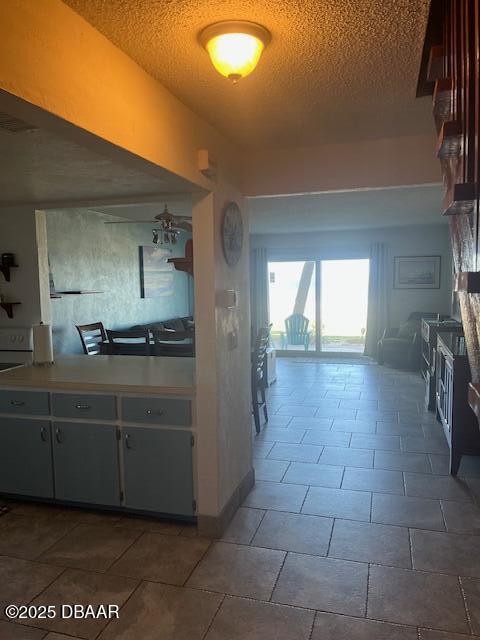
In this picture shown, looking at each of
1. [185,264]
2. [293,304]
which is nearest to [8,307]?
[185,264]

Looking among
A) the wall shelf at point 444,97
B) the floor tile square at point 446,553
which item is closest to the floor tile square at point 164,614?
A: the floor tile square at point 446,553

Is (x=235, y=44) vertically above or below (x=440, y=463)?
above

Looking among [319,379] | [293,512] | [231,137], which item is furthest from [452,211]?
[319,379]

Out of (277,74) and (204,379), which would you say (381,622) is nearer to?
(204,379)

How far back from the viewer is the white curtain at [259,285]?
9.05 metres

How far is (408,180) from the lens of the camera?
9.25ft

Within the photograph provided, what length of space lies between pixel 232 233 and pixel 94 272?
3348 millimetres

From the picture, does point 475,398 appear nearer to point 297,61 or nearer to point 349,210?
point 297,61

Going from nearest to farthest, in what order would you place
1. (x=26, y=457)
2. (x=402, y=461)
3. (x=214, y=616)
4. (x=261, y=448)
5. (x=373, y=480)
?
(x=214, y=616) < (x=26, y=457) < (x=373, y=480) < (x=402, y=461) < (x=261, y=448)

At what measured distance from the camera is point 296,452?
4.03 metres

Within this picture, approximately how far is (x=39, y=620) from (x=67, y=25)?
2.33m

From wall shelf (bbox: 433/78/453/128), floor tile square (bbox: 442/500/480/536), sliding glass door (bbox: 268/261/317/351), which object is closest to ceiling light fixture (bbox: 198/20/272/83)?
wall shelf (bbox: 433/78/453/128)

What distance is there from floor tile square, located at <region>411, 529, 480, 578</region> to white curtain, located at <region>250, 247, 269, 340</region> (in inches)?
253

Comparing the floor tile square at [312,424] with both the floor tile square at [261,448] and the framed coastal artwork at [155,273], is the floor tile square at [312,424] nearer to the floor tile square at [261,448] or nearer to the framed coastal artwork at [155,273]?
the floor tile square at [261,448]
